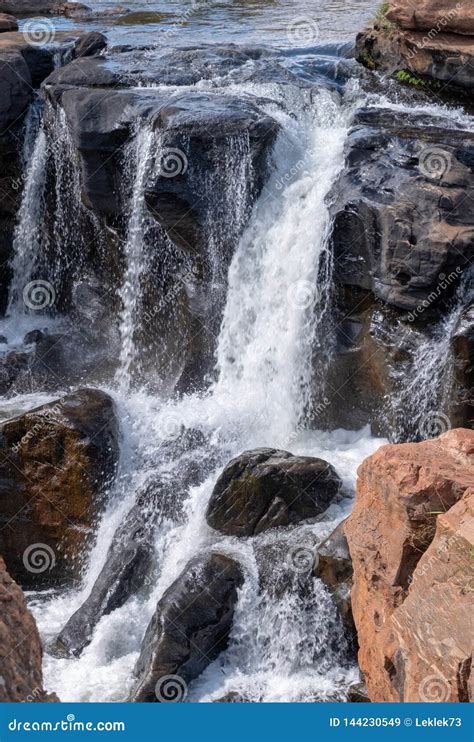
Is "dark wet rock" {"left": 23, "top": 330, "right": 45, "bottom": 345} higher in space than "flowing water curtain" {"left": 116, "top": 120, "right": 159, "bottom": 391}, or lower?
lower

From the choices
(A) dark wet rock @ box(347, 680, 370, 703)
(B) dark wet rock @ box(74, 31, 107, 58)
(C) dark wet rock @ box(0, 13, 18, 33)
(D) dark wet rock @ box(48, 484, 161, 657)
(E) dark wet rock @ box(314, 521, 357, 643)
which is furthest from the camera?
(C) dark wet rock @ box(0, 13, 18, 33)

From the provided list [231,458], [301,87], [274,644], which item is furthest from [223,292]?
[274,644]

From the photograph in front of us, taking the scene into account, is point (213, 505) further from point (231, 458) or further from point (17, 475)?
point (17, 475)

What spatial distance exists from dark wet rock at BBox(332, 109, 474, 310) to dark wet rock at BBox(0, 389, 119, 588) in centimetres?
286

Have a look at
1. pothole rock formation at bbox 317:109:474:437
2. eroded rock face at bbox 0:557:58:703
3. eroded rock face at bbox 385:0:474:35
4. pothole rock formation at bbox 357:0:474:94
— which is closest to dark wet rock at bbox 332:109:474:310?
pothole rock formation at bbox 317:109:474:437

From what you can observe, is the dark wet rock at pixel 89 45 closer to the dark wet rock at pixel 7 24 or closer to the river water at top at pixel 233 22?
the river water at top at pixel 233 22

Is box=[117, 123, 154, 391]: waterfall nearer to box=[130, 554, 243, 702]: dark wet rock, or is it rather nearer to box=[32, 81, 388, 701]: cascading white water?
box=[32, 81, 388, 701]: cascading white water

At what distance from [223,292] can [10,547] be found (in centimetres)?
341

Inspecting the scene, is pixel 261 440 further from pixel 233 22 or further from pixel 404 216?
pixel 233 22

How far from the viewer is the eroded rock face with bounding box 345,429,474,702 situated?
4957 mm

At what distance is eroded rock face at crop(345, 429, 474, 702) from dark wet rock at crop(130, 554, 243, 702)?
1.25m

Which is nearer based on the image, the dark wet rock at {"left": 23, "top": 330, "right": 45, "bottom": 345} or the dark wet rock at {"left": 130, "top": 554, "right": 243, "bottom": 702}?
the dark wet rock at {"left": 130, "top": 554, "right": 243, "bottom": 702}

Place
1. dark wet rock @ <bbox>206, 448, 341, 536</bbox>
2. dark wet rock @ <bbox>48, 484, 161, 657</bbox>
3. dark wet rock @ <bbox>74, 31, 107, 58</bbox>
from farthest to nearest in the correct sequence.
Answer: dark wet rock @ <bbox>74, 31, 107, 58</bbox>
dark wet rock @ <bbox>206, 448, 341, 536</bbox>
dark wet rock @ <bbox>48, 484, 161, 657</bbox>

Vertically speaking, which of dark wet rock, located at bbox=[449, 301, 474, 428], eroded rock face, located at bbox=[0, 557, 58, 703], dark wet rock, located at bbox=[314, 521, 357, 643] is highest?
eroded rock face, located at bbox=[0, 557, 58, 703]
